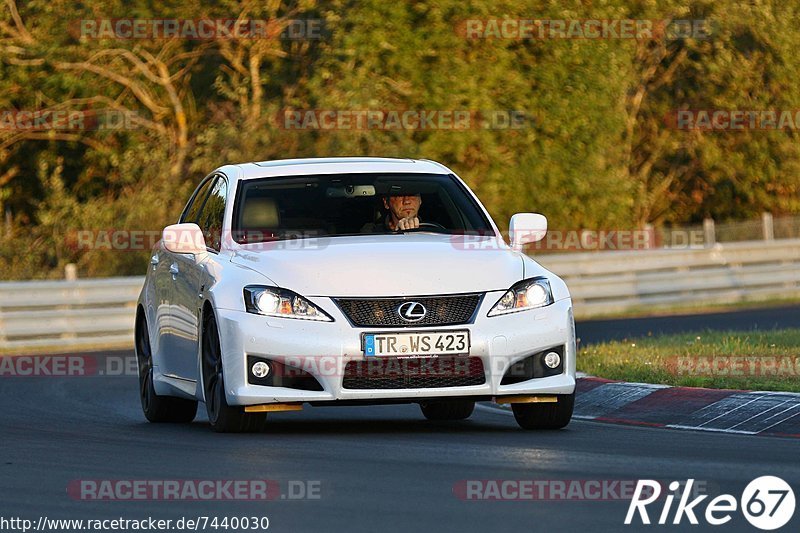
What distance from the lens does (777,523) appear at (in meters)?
7.11

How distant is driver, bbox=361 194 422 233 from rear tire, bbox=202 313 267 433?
1.28m

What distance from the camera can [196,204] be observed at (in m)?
13.5

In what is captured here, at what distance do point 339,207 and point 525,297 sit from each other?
1626 mm

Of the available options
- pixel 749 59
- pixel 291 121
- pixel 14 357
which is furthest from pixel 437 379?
pixel 749 59

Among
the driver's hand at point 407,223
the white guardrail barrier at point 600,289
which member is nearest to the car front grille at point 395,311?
the driver's hand at point 407,223

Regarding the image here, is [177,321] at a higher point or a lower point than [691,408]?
higher

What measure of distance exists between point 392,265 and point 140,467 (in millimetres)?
2100

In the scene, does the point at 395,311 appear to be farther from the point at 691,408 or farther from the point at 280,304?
the point at 691,408

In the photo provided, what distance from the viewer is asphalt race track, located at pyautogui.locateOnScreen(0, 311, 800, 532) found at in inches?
295

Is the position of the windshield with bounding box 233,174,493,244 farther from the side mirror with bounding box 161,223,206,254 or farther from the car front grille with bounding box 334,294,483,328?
the car front grille with bounding box 334,294,483,328

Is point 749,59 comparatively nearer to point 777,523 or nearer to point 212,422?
point 212,422

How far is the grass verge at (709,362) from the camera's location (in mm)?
12742

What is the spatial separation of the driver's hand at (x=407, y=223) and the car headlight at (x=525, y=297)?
1177 millimetres

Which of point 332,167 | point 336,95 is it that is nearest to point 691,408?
point 332,167
